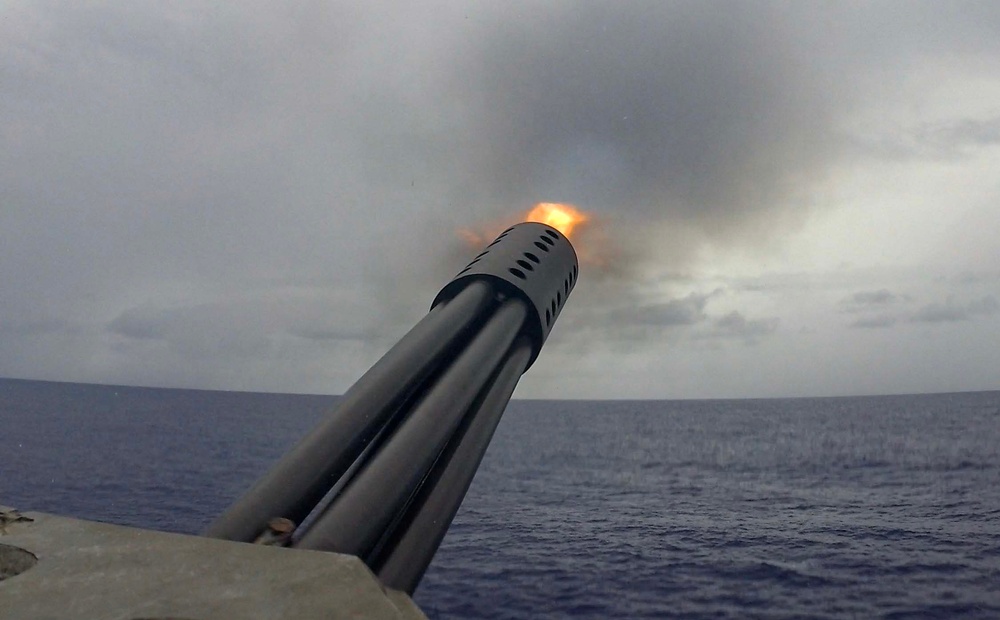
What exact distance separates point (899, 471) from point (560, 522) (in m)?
37.8

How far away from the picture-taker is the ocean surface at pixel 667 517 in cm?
2703

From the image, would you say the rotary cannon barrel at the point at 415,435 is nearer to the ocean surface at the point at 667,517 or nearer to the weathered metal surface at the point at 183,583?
the weathered metal surface at the point at 183,583

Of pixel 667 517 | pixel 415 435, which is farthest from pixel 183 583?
pixel 667 517

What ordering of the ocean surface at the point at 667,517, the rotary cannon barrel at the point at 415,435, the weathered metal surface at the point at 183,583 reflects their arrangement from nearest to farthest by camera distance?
the weathered metal surface at the point at 183,583
the rotary cannon barrel at the point at 415,435
the ocean surface at the point at 667,517

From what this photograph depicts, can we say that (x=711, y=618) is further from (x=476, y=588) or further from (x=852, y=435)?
(x=852, y=435)

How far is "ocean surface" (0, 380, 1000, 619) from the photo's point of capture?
27.0m

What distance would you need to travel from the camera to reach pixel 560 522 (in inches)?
1673

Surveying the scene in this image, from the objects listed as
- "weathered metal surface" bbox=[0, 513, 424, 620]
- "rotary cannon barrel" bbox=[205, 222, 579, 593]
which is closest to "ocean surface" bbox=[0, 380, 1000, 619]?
"rotary cannon barrel" bbox=[205, 222, 579, 593]

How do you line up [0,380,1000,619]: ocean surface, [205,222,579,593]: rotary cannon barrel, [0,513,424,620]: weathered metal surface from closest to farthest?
[0,513,424,620]: weathered metal surface < [205,222,579,593]: rotary cannon barrel < [0,380,1000,619]: ocean surface

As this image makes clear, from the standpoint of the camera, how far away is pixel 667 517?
44781 millimetres

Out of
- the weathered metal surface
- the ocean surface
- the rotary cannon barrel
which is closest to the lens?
the weathered metal surface

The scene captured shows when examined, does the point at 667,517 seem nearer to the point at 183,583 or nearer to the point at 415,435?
the point at 415,435

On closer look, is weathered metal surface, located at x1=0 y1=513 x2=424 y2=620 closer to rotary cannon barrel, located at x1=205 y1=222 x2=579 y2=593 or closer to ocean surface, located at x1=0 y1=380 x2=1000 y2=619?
rotary cannon barrel, located at x1=205 y1=222 x2=579 y2=593

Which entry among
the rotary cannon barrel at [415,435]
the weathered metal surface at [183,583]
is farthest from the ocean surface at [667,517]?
the weathered metal surface at [183,583]
